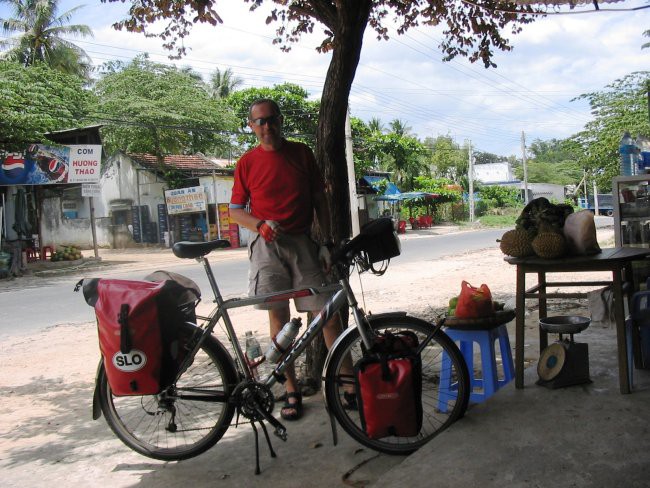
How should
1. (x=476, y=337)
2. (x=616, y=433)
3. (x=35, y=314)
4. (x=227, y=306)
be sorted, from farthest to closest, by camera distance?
(x=35, y=314)
(x=476, y=337)
(x=227, y=306)
(x=616, y=433)

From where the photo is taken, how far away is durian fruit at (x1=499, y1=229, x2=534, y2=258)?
322 centimetres

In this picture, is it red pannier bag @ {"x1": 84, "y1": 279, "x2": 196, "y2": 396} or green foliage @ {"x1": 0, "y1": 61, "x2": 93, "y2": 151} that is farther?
green foliage @ {"x1": 0, "y1": 61, "x2": 93, "y2": 151}

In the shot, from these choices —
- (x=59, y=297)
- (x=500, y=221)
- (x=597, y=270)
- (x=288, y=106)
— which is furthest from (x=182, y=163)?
(x=597, y=270)

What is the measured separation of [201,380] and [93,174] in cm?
1824

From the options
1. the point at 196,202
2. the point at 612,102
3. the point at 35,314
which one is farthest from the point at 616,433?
the point at 196,202

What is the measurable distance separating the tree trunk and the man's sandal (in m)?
0.53

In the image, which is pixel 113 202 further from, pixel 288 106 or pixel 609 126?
pixel 609 126

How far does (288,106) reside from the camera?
95.2ft

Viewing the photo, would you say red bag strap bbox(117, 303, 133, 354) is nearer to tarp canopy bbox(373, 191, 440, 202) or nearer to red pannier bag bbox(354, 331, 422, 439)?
red pannier bag bbox(354, 331, 422, 439)

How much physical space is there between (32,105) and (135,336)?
17.0 metres

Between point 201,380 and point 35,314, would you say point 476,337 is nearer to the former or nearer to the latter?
point 201,380

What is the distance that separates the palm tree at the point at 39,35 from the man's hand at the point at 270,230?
30.3 metres

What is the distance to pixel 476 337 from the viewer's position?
335 cm

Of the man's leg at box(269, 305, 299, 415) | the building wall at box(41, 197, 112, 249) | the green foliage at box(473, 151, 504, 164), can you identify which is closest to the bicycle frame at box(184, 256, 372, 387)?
the man's leg at box(269, 305, 299, 415)
